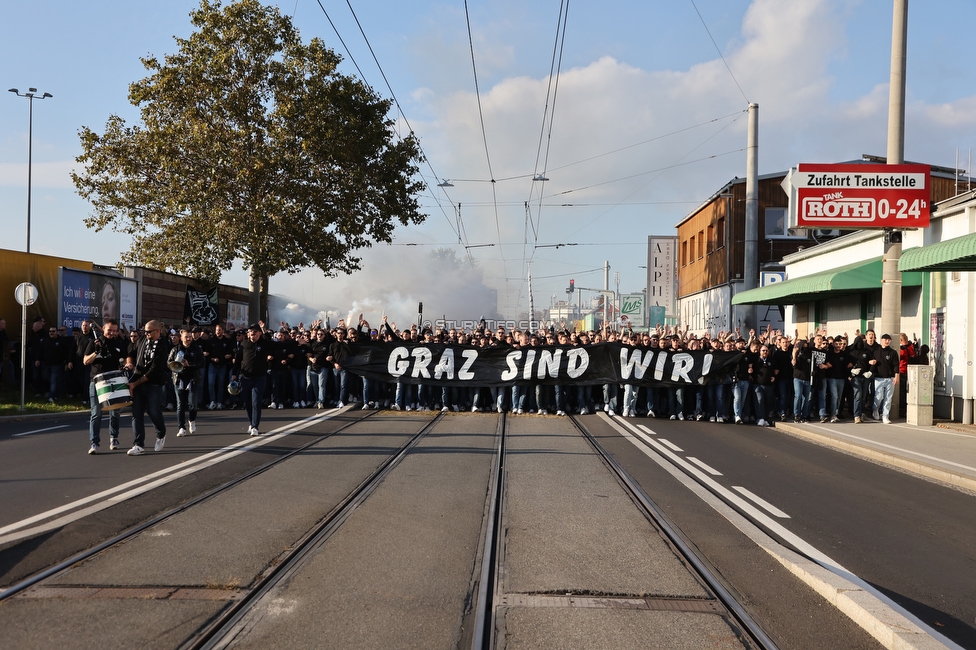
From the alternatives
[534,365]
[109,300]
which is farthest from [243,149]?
[534,365]

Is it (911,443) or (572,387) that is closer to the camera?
(911,443)

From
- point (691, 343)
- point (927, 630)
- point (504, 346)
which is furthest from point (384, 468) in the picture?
point (691, 343)

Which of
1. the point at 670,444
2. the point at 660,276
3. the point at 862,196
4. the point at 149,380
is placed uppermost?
the point at 660,276

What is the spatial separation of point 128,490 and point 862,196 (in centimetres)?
1605

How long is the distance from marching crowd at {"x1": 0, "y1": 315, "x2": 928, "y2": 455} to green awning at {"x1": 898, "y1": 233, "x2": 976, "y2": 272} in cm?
196

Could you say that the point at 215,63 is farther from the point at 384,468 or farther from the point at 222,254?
the point at 384,468

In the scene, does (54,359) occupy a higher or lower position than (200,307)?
lower

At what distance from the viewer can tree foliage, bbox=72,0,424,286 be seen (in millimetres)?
23516

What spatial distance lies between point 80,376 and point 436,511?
570 inches

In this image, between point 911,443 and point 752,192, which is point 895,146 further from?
point 752,192

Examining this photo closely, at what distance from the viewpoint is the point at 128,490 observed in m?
8.16

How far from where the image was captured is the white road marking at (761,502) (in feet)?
25.1

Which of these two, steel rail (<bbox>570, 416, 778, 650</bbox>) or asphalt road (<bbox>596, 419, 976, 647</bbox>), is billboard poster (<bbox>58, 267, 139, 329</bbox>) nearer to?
asphalt road (<bbox>596, 419, 976, 647</bbox>)

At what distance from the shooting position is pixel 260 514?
23.7 feet
